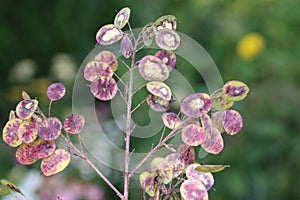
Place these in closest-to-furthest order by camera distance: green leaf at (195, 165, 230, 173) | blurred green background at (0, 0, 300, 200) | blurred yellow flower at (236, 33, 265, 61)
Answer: green leaf at (195, 165, 230, 173)
blurred green background at (0, 0, 300, 200)
blurred yellow flower at (236, 33, 265, 61)

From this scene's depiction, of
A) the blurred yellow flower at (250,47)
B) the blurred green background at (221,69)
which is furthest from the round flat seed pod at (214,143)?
the blurred yellow flower at (250,47)

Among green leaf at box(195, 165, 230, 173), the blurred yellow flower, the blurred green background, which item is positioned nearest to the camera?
green leaf at box(195, 165, 230, 173)

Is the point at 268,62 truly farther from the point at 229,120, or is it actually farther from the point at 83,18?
the point at 229,120

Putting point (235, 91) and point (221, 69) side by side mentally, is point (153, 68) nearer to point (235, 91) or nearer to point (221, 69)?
point (235, 91)

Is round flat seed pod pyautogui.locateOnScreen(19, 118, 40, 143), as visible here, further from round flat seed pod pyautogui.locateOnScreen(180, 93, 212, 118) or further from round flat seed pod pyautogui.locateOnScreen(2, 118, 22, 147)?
round flat seed pod pyautogui.locateOnScreen(180, 93, 212, 118)

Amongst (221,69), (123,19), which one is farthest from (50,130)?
(221,69)

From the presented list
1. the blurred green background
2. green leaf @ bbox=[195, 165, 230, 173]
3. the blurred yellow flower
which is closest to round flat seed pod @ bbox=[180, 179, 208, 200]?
green leaf @ bbox=[195, 165, 230, 173]

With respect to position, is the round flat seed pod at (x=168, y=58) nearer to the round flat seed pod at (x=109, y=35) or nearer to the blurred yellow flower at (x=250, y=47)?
the round flat seed pod at (x=109, y=35)
